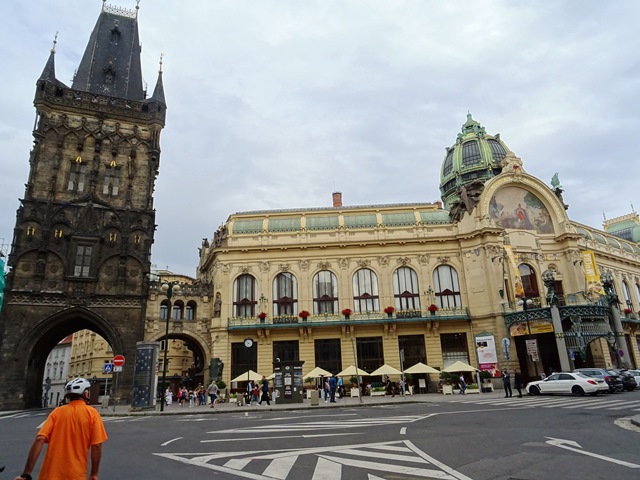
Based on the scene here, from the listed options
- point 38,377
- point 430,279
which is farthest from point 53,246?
point 430,279

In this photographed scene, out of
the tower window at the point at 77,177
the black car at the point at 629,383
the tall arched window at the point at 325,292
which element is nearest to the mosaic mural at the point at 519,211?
the tall arched window at the point at 325,292

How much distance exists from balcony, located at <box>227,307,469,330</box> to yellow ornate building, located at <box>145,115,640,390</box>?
102 mm

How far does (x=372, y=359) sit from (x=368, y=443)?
30009 mm

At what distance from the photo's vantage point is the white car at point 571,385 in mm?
24516

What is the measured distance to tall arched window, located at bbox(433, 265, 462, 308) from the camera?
41.8m

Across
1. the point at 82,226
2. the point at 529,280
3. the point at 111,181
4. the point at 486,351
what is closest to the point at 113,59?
the point at 111,181

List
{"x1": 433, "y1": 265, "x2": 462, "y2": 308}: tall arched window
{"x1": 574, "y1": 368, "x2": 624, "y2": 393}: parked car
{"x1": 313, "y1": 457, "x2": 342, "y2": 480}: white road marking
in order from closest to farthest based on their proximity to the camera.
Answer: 1. {"x1": 313, "y1": 457, "x2": 342, "y2": 480}: white road marking
2. {"x1": 574, "y1": 368, "x2": 624, "y2": 393}: parked car
3. {"x1": 433, "y1": 265, "x2": 462, "y2": 308}: tall arched window

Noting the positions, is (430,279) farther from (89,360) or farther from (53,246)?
(89,360)

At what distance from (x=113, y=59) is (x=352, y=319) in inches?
1524

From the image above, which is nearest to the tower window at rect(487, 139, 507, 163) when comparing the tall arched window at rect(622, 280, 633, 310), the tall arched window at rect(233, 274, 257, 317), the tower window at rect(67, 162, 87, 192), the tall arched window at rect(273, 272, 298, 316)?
the tall arched window at rect(622, 280, 633, 310)

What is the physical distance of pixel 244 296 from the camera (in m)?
41.8

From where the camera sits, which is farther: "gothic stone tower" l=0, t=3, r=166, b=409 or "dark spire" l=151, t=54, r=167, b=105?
"dark spire" l=151, t=54, r=167, b=105

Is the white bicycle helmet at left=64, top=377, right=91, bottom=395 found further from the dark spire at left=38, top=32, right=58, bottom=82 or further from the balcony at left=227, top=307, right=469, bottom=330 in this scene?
the dark spire at left=38, top=32, right=58, bottom=82

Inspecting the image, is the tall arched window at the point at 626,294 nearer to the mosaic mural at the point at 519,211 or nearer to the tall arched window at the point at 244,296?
the mosaic mural at the point at 519,211
